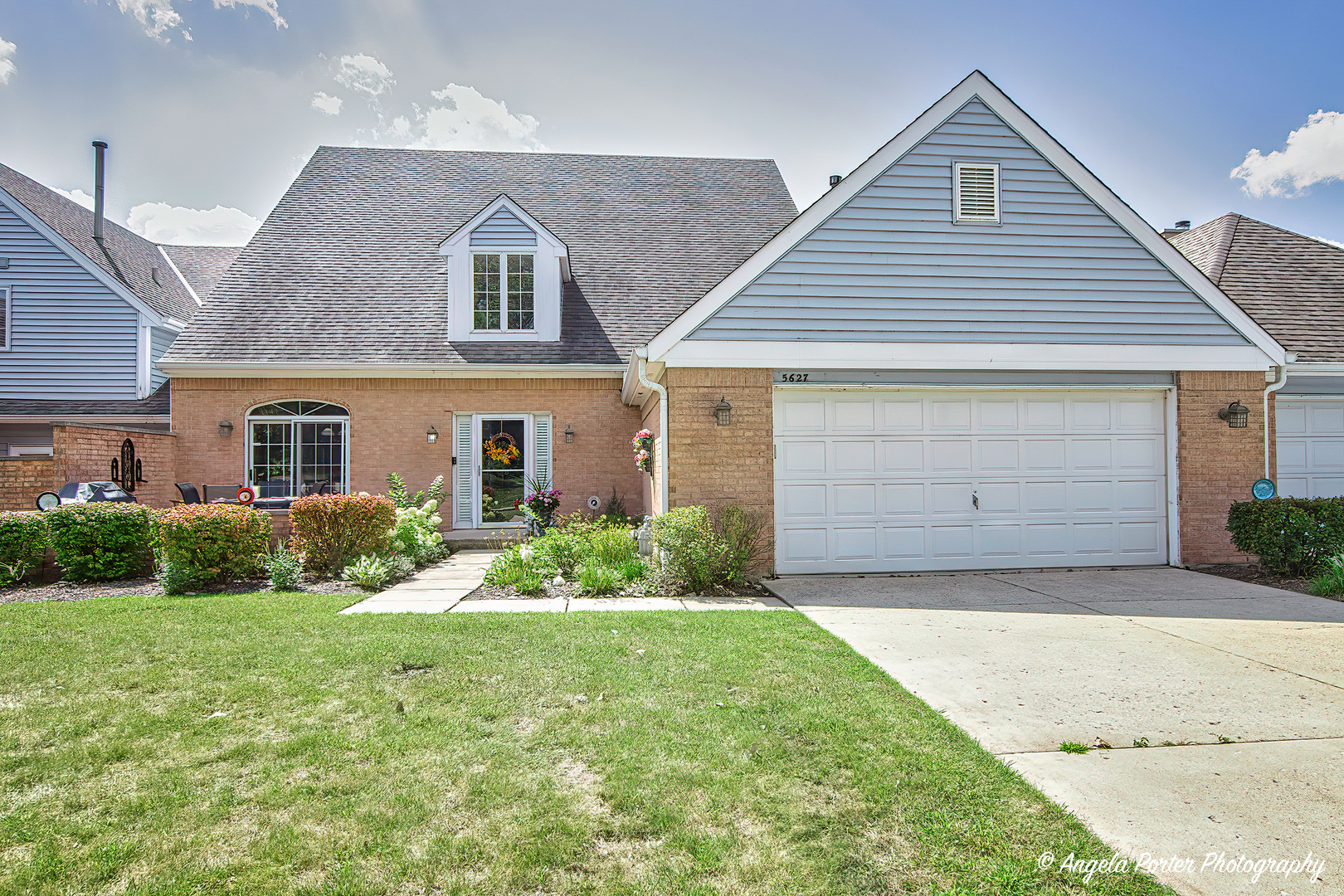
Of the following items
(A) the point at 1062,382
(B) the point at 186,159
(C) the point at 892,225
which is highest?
(B) the point at 186,159

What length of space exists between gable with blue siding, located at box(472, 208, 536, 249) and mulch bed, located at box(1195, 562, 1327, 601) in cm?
1227

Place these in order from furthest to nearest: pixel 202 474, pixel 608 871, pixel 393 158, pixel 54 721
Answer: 1. pixel 393 158
2. pixel 202 474
3. pixel 54 721
4. pixel 608 871

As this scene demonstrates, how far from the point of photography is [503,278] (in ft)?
44.7

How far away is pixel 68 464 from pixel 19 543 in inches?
80.0

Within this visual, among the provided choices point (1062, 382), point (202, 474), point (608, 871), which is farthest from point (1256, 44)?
point (202, 474)

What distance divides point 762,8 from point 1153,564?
952cm

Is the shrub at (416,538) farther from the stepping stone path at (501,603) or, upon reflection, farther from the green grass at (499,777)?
the green grass at (499,777)

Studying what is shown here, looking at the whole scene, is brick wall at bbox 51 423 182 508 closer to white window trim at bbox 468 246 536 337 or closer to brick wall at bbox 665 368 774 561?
white window trim at bbox 468 246 536 337

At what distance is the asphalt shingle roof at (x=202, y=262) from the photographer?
19484mm

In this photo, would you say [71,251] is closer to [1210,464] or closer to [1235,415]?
[1210,464]

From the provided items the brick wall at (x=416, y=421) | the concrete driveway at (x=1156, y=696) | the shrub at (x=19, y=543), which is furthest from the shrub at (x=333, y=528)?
the concrete driveway at (x=1156, y=696)

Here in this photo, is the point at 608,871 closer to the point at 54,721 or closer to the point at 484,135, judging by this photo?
the point at 54,721

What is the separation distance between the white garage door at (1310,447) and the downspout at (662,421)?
9.35 m

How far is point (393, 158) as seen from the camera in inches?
677
